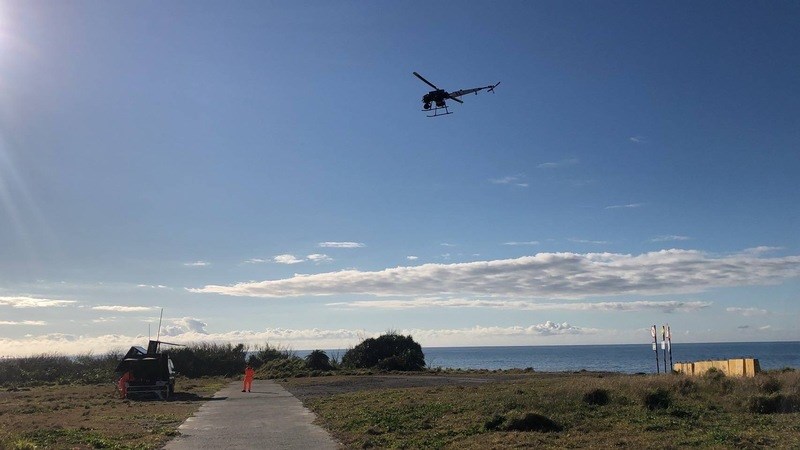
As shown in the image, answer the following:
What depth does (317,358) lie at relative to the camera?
54031mm

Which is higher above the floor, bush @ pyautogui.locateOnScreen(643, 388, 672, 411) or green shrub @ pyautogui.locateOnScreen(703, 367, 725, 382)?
green shrub @ pyautogui.locateOnScreen(703, 367, 725, 382)

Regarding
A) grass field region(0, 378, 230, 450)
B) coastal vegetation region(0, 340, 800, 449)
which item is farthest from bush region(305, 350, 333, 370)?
coastal vegetation region(0, 340, 800, 449)

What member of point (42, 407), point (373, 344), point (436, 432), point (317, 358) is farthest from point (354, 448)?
point (373, 344)

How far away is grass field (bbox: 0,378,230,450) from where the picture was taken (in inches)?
551

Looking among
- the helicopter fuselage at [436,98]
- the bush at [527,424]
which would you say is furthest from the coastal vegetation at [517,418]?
the helicopter fuselage at [436,98]

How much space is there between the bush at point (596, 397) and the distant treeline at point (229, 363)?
32936 millimetres

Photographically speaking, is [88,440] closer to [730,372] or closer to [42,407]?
[42,407]

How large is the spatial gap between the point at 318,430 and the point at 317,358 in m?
38.7

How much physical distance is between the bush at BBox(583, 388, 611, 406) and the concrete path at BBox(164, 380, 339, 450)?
696cm

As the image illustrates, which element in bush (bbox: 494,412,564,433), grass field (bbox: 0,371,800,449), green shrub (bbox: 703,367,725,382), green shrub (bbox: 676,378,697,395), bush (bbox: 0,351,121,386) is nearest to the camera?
grass field (bbox: 0,371,800,449)

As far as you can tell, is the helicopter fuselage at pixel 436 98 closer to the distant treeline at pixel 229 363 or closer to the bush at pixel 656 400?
the bush at pixel 656 400

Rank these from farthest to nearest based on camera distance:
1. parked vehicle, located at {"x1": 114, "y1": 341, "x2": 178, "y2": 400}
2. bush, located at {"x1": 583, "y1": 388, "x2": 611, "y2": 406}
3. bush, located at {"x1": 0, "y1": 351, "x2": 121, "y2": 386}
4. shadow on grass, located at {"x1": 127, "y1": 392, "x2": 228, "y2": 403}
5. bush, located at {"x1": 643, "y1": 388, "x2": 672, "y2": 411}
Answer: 1. bush, located at {"x1": 0, "y1": 351, "x2": 121, "y2": 386}
2. parked vehicle, located at {"x1": 114, "y1": 341, "x2": 178, "y2": 400}
3. shadow on grass, located at {"x1": 127, "y1": 392, "x2": 228, "y2": 403}
4. bush, located at {"x1": 583, "y1": 388, "x2": 611, "y2": 406}
5. bush, located at {"x1": 643, "y1": 388, "x2": 672, "y2": 411}

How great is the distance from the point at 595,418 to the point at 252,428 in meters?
8.17

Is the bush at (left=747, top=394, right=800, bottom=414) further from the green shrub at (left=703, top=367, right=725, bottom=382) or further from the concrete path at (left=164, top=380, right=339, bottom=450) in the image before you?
the concrete path at (left=164, top=380, right=339, bottom=450)
